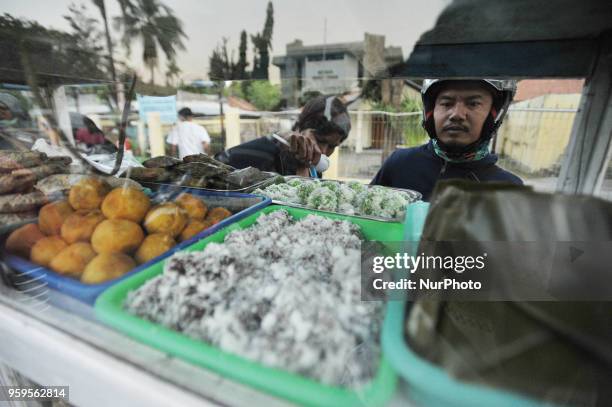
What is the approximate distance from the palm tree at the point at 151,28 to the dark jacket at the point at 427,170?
67.3 inches

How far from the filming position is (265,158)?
2447 millimetres

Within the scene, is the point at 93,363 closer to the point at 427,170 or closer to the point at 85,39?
the point at 85,39

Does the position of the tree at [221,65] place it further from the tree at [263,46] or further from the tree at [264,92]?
the tree at [264,92]

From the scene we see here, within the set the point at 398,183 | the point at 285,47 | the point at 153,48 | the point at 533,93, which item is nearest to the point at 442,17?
the point at 285,47

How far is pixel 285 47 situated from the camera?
1.38m

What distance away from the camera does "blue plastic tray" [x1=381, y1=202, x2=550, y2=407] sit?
413 mm

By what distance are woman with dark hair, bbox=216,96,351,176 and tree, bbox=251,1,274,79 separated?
74 cm

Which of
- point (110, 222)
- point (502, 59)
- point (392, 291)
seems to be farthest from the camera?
point (502, 59)

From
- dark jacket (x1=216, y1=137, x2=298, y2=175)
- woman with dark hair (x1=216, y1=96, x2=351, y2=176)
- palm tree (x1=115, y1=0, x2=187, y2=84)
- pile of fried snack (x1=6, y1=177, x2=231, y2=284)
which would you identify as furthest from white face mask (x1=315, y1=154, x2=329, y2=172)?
pile of fried snack (x1=6, y1=177, x2=231, y2=284)

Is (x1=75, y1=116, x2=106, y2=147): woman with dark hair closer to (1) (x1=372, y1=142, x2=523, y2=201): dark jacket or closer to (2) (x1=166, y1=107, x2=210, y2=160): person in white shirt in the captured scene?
(1) (x1=372, y1=142, x2=523, y2=201): dark jacket

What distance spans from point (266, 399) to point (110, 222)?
685mm

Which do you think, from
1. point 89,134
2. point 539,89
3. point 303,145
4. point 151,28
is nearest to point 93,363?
point 151,28

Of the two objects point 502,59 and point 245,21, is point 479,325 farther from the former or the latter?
point 245,21

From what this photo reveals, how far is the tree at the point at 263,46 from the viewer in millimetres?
1163
